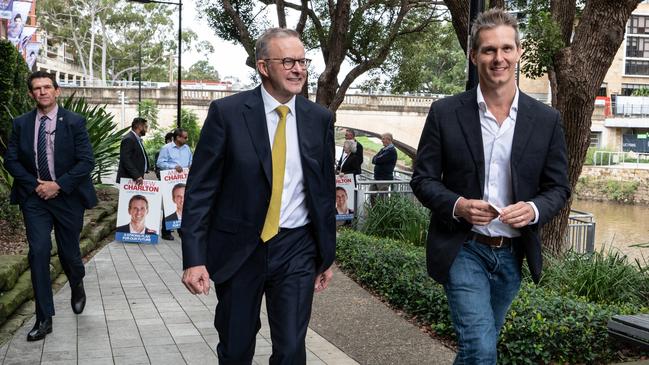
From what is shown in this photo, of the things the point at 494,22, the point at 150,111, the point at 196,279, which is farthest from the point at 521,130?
the point at 150,111

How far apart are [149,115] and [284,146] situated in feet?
138

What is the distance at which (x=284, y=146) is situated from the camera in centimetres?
341

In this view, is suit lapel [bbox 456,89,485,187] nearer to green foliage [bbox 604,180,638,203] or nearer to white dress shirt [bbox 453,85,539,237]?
white dress shirt [bbox 453,85,539,237]

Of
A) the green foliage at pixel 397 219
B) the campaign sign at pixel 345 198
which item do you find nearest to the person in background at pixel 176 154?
the campaign sign at pixel 345 198

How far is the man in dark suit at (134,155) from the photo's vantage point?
34.7 feet

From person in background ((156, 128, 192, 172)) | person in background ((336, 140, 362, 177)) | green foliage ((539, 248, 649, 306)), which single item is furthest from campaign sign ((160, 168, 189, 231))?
green foliage ((539, 248, 649, 306))

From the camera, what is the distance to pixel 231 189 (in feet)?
11.1

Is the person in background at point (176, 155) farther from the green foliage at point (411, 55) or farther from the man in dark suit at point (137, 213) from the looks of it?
the green foliage at point (411, 55)

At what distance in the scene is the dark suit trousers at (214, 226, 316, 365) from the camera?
3.36m

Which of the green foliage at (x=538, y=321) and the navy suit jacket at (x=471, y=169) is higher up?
the navy suit jacket at (x=471, y=169)

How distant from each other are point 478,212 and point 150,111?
1668 inches

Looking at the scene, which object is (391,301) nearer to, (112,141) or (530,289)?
(530,289)

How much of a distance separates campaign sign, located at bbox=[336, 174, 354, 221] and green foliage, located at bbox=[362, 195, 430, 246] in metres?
0.33

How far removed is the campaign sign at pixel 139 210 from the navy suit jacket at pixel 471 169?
25.2 feet
